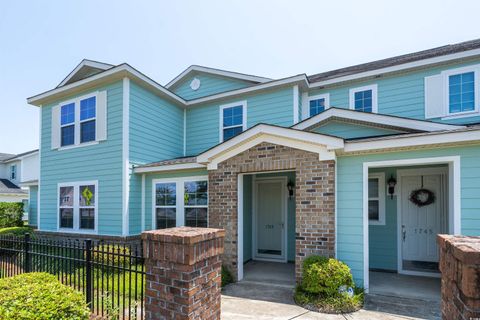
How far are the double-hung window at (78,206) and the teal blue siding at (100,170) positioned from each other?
0.81 ft

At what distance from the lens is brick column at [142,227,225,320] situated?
2.64m

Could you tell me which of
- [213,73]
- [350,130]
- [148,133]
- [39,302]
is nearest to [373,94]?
[350,130]

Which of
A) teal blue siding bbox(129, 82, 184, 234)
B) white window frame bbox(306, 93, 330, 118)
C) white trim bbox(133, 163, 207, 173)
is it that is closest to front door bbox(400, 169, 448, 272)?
white window frame bbox(306, 93, 330, 118)

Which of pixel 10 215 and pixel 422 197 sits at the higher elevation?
pixel 422 197

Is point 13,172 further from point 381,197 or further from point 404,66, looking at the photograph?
point 404,66

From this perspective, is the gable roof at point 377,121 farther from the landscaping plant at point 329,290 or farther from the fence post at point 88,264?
the fence post at point 88,264

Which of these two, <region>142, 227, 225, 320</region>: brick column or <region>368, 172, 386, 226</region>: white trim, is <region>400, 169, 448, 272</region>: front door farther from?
<region>142, 227, 225, 320</region>: brick column

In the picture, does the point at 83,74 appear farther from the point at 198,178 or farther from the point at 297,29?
the point at 297,29

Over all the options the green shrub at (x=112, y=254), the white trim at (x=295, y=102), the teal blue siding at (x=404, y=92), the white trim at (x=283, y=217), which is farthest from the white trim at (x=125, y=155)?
the teal blue siding at (x=404, y=92)

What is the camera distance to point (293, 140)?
20.1 ft

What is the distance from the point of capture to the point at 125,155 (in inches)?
353

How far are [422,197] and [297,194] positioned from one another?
12.2 ft

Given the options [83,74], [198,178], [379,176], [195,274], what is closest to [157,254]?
[195,274]

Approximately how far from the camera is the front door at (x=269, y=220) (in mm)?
8781
